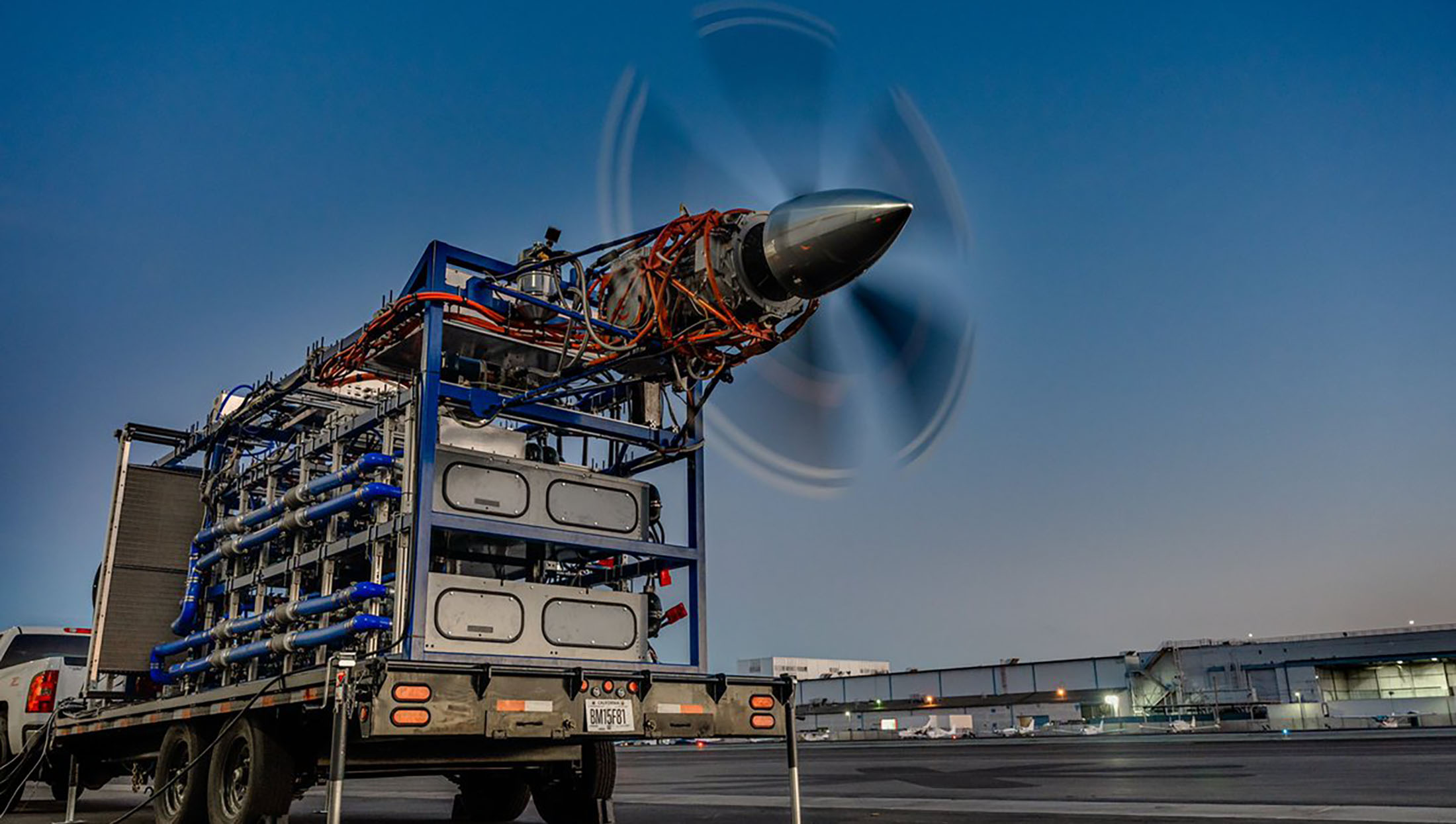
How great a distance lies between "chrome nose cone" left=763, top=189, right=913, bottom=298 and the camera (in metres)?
7.27

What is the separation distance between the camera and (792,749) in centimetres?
813

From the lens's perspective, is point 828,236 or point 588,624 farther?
point 588,624

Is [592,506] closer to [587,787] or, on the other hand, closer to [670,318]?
[670,318]

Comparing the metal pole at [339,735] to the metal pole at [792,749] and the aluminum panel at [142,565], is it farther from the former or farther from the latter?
the aluminum panel at [142,565]

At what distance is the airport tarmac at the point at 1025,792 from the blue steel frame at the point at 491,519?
294 cm

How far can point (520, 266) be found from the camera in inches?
366

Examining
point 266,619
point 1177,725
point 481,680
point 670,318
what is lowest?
point 1177,725

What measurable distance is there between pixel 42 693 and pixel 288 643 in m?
6.21

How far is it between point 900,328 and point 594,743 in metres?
4.84

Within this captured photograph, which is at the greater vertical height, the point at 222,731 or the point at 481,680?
the point at 481,680

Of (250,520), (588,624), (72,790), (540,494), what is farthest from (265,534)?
(72,790)

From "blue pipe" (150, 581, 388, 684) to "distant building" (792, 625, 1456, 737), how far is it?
57.2m

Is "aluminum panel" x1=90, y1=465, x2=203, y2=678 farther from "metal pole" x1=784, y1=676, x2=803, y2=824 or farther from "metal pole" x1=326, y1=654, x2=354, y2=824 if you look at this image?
"metal pole" x1=784, y1=676, x2=803, y2=824

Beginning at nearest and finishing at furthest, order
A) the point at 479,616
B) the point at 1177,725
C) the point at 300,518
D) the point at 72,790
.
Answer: the point at 479,616, the point at 300,518, the point at 72,790, the point at 1177,725
